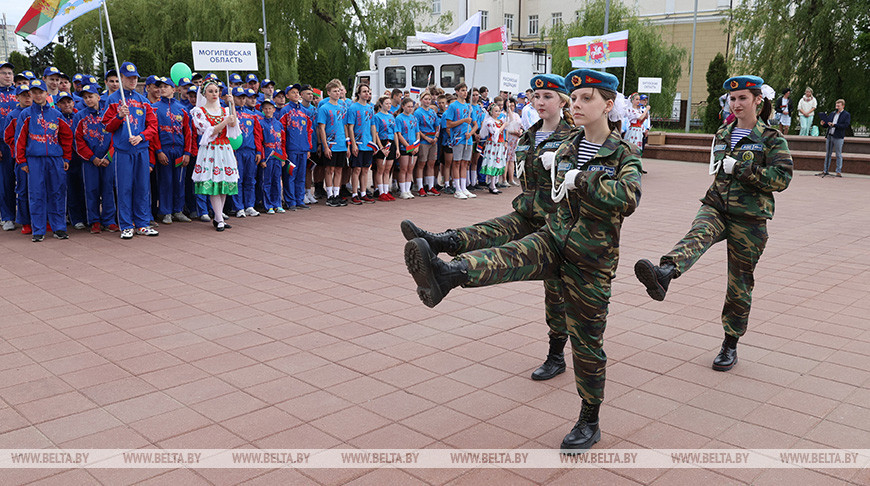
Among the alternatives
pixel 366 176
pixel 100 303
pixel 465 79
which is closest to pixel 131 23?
pixel 465 79

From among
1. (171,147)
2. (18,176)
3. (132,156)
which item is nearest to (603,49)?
(171,147)

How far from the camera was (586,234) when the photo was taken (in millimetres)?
3518

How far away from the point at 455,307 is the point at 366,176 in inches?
281

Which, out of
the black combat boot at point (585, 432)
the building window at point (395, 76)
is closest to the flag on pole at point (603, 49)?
the building window at point (395, 76)

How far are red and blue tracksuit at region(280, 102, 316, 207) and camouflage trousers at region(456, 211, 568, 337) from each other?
8.08 m

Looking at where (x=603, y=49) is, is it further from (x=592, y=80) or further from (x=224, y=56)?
(x=592, y=80)

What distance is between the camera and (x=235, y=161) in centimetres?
1010

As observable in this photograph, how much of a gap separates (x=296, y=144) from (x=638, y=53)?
29272 mm

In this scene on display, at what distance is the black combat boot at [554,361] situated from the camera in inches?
181

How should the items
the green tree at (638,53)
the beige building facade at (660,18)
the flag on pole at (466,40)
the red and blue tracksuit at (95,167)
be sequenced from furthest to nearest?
the beige building facade at (660,18) → the green tree at (638,53) → the flag on pole at (466,40) → the red and blue tracksuit at (95,167)

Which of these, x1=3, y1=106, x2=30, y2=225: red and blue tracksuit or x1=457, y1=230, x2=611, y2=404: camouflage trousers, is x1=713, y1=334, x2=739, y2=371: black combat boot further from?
x1=3, y1=106, x2=30, y2=225: red and blue tracksuit

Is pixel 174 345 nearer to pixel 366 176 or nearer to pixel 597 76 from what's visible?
pixel 597 76

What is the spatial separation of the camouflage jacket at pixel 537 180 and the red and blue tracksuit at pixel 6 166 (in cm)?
812

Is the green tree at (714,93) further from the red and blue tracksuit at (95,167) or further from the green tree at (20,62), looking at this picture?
the green tree at (20,62)
